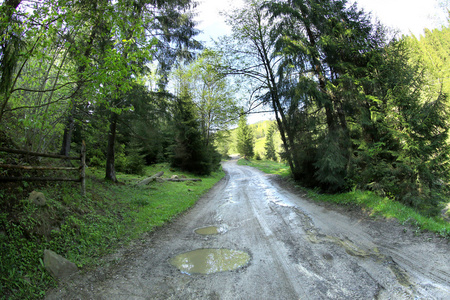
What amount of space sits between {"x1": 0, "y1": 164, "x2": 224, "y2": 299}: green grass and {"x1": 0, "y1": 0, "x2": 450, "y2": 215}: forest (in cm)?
128

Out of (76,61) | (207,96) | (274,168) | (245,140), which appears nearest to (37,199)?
(76,61)

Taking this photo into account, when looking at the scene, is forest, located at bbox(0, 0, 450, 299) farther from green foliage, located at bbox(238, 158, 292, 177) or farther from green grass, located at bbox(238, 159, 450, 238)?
green foliage, located at bbox(238, 158, 292, 177)

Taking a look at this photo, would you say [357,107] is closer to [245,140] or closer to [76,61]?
[76,61]

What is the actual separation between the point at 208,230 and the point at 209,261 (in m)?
2.01

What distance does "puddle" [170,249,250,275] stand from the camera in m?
3.91

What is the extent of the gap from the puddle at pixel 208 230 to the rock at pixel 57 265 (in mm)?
3007

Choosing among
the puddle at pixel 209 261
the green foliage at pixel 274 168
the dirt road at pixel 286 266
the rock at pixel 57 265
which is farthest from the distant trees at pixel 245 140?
the rock at pixel 57 265

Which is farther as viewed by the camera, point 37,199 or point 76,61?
point 76,61

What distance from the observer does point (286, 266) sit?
153 inches

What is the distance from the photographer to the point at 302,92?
9.88 m

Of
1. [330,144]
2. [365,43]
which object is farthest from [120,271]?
[365,43]

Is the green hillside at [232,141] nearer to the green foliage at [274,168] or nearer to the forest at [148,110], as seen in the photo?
the green foliage at [274,168]

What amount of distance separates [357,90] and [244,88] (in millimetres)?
9094

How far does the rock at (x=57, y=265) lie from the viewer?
3501 millimetres
